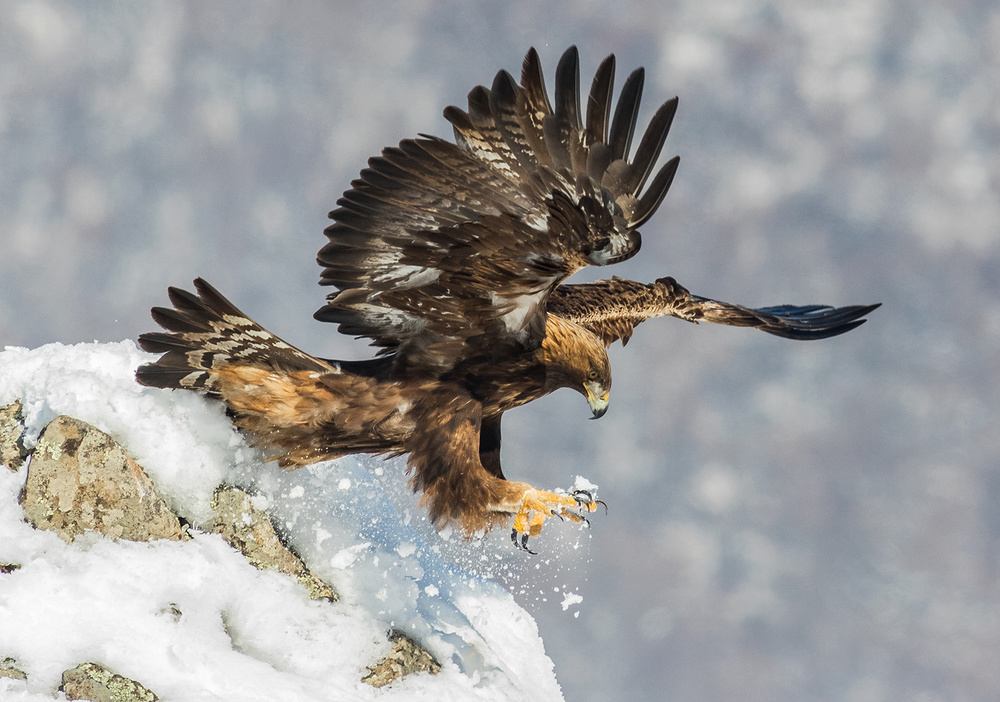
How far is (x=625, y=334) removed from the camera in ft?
23.7

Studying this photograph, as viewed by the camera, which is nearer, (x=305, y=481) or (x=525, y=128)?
(x=525, y=128)

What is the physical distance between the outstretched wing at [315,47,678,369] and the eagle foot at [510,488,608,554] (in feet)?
4.69

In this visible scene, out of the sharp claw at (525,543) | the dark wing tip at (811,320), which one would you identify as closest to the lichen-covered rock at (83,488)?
the sharp claw at (525,543)

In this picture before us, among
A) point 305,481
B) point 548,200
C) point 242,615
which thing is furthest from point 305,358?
point 548,200

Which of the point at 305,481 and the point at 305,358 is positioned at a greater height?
the point at 305,358

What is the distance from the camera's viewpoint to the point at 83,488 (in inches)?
189

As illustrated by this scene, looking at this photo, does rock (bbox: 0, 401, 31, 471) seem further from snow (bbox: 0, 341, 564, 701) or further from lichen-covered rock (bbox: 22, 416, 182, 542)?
lichen-covered rock (bbox: 22, 416, 182, 542)

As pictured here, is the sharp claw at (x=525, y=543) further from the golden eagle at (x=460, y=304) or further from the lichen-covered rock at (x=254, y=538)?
the lichen-covered rock at (x=254, y=538)

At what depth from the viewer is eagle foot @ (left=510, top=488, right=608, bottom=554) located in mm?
5586

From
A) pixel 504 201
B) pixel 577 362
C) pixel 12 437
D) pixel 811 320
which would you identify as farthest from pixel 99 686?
pixel 811 320

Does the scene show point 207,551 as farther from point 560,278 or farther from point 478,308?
point 560,278

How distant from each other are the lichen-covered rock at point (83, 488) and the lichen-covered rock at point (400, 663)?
1.63 m

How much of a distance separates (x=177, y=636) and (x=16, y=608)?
0.82 meters

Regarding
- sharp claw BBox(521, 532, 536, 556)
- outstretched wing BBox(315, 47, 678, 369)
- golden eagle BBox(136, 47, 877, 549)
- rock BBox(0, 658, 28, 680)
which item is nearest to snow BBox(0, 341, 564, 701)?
rock BBox(0, 658, 28, 680)
